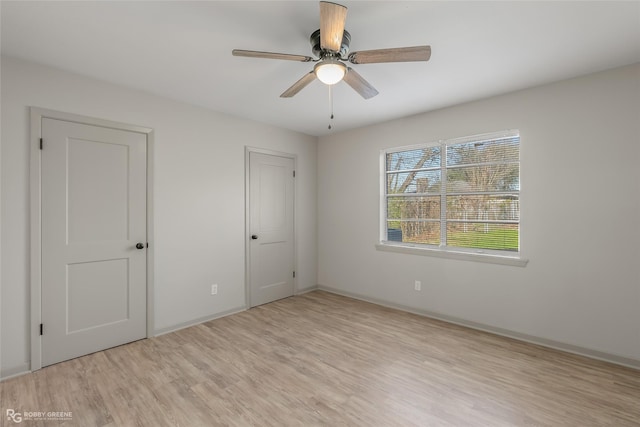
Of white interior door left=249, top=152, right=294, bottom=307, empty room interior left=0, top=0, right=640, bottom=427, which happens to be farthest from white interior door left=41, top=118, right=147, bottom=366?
white interior door left=249, top=152, right=294, bottom=307

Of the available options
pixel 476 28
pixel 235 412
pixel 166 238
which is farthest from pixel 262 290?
pixel 476 28

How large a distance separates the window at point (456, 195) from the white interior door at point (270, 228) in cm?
147

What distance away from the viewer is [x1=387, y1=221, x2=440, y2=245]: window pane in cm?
378

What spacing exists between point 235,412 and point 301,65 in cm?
267

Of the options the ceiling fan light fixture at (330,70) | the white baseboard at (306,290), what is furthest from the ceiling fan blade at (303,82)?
the white baseboard at (306,290)

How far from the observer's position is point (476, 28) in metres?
1.98

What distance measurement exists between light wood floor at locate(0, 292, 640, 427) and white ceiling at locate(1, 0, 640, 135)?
257cm

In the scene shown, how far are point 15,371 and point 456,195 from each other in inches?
179

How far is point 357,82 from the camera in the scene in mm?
2193

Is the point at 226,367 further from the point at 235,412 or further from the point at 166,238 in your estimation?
the point at 166,238

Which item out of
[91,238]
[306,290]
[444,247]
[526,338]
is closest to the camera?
[91,238]

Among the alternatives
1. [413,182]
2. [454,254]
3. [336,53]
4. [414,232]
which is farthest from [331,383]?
[413,182]

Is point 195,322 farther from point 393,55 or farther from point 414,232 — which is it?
point 393,55
